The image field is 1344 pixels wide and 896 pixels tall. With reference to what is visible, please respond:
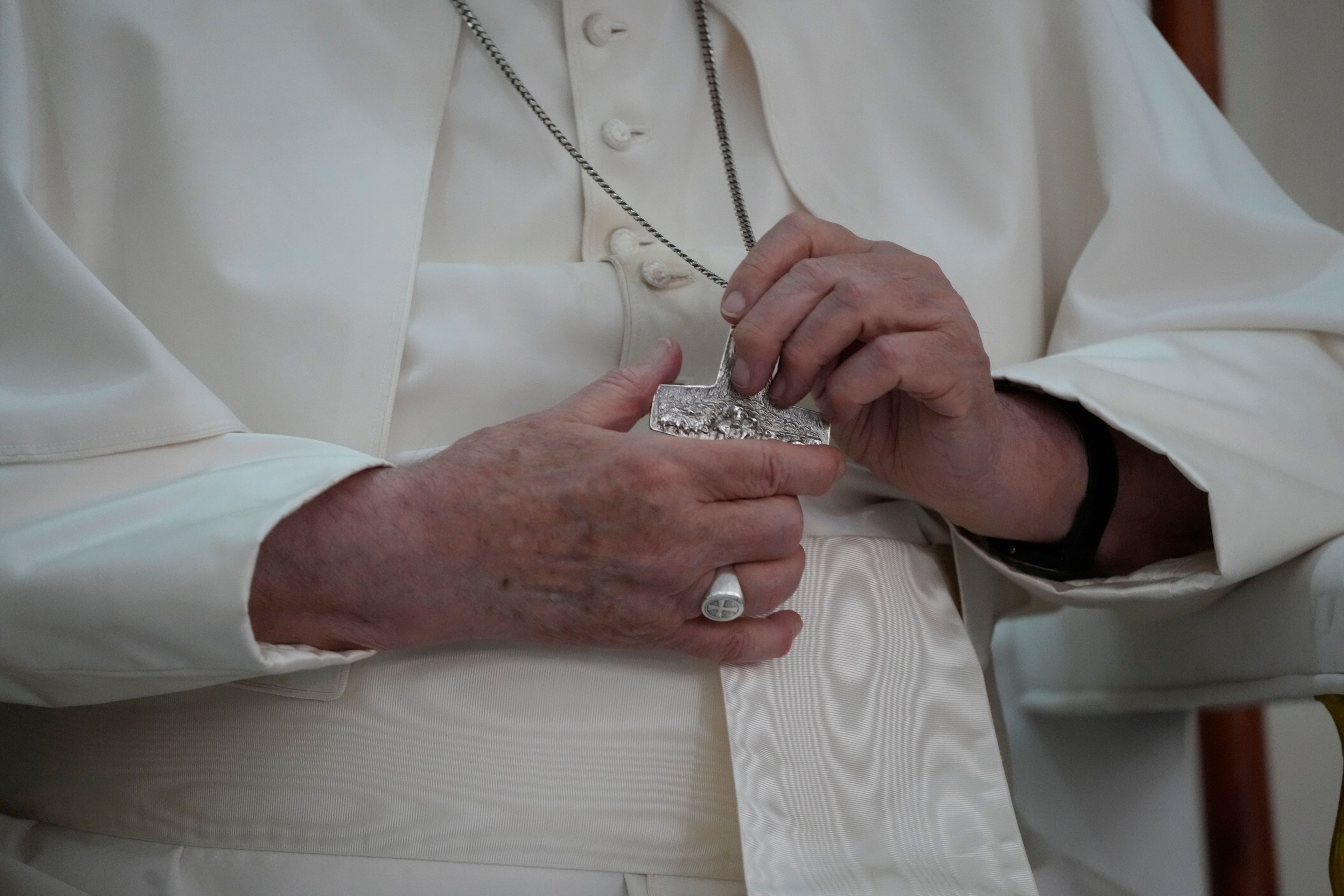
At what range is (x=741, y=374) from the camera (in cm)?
95

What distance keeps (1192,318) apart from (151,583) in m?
1.13

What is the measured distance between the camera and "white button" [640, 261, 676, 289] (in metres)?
1.13

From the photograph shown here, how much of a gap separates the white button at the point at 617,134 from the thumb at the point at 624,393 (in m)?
0.32

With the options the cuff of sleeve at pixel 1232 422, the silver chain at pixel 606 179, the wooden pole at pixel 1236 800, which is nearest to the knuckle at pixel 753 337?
the silver chain at pixel 606 179

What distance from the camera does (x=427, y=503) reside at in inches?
36.4

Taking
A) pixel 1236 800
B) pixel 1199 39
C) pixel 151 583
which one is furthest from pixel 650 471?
pixel 1199 39

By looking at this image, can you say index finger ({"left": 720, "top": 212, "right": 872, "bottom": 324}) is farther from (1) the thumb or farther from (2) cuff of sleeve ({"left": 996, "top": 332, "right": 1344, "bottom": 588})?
(2) cuff of sleeve ({"left": 996, "top": 332, "right": 1344, "bottom": 588})

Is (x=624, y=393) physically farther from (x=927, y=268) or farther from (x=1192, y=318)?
(x=1192, y=318)

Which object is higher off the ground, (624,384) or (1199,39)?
(1199,39)

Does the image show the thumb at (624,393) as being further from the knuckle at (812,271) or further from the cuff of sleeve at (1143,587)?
the cuff of sleeve at (1143,587)

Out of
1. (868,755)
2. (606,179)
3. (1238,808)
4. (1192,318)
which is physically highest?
(606,179)

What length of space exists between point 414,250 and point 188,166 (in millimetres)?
246

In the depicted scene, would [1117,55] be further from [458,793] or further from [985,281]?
[458,793]

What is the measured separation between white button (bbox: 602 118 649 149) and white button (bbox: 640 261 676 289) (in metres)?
0.17
